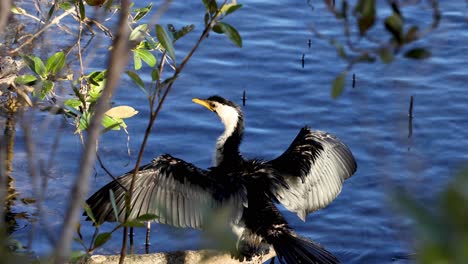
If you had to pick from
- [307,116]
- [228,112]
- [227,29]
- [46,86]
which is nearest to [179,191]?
[228,112]

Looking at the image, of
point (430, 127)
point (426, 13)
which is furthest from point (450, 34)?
point (430, 127)

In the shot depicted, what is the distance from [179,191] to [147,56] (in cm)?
79

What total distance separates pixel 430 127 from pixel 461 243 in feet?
22.0

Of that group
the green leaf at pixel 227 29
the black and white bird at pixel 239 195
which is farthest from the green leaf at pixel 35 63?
the green leaf at pixel 227 29

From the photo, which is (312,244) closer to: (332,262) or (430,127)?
(332,262)

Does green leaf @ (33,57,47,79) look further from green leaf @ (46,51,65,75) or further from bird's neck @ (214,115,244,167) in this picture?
bird's neck @ (214,115,244,167)

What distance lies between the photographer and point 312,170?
607 cm

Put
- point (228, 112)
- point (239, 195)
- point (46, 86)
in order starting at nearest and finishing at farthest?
point (46, 86) < point (239, 195) < point (228, 112)

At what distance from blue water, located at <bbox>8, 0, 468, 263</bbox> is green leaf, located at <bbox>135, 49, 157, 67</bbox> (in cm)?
127

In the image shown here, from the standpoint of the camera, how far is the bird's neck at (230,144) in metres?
6.05

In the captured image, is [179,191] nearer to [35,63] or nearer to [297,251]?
[297,251]

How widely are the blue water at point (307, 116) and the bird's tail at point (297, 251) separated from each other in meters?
0.63

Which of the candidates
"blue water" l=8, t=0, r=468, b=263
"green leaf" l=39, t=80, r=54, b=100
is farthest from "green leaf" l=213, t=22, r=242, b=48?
"blue water" l=8, t=0, r=468, b=263

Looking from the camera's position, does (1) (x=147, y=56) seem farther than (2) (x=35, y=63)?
Yes
